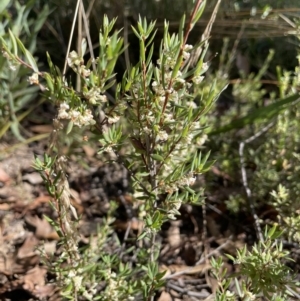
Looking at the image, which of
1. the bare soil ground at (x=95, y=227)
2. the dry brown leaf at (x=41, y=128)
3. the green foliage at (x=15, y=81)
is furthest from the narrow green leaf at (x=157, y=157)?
the dry brown leaf at (x=41, y=128)

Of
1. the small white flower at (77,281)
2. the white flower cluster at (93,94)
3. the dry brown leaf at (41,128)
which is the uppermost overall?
the white flower cluster at (93,94)

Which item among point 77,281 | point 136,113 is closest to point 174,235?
point 77,281

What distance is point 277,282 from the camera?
80cm

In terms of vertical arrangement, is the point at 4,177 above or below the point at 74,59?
below

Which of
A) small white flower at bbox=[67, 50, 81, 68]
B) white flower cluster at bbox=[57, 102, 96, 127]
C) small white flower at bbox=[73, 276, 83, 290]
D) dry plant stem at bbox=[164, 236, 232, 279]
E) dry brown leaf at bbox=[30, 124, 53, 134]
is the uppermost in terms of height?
small white flower at bbox=[67, 50, 81, 68]

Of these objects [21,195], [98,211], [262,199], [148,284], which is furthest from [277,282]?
[21,195]

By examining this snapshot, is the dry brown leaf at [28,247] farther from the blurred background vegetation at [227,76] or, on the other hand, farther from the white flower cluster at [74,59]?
the white flower cluster at [74,59]

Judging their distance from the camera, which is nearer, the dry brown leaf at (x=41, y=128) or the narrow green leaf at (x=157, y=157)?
the narrow green leaf at (x=157, y=157)

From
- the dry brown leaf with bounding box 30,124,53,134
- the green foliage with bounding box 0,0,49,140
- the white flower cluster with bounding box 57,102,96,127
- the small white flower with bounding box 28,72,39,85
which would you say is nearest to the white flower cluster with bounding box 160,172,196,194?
the white flower cluster with bounding box 57,102,96,127

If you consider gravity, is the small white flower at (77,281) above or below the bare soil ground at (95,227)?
above

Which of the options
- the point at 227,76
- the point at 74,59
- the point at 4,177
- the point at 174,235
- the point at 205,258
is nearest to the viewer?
the point at 74,59

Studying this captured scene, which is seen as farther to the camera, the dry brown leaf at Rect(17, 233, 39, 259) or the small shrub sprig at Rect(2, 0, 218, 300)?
the dry brown leaf at Rect(17, 233, 39, 259)

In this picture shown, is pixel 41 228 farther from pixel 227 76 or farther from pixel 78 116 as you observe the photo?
pixel 227 76

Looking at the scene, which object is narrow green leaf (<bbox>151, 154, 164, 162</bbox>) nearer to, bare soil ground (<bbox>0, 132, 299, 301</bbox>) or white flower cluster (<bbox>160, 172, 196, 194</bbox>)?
white flower cluster (<bbox>160, 172, 196, 194</bbox>)
